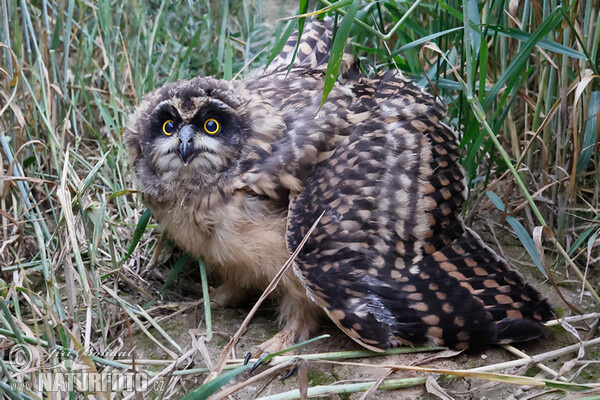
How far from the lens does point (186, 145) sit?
2744 mm

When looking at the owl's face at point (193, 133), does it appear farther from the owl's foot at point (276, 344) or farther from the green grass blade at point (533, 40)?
the green grass blade at point (533, 40)

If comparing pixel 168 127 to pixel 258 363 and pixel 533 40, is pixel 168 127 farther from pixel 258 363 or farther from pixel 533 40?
pixel 533 40

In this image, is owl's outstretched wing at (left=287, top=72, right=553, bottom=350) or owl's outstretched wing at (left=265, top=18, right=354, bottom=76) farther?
owl's outstretched wing at (left=265, top=18, right=354, bottom=76)

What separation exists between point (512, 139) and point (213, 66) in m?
2.14

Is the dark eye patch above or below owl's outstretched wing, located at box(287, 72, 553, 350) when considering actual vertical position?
above

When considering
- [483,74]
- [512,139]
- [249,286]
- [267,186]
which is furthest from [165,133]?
[512,139]

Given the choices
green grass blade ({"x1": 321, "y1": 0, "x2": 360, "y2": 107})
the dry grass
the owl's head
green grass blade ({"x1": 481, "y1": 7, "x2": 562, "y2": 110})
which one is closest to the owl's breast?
the owl's head

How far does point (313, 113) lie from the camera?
296cm

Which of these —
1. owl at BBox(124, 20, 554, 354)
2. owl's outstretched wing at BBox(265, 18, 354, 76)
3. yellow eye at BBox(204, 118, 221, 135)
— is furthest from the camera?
owl's outstretched wing at BBox(265, 18, 354, 76)

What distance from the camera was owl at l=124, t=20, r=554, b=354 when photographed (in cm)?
260

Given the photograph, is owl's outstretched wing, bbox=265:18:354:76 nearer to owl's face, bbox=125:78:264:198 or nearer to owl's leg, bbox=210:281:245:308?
owl's face, bbox=125:78:264:198

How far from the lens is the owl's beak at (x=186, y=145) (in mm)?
2746

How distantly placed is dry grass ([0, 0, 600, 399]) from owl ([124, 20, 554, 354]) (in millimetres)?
154

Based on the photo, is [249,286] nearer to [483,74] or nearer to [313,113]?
[313,113]
